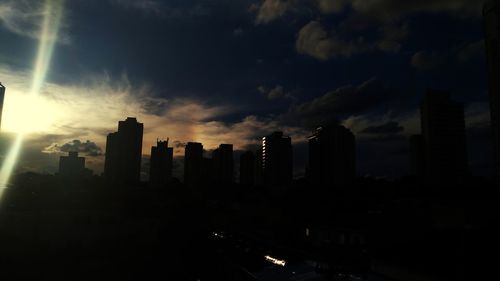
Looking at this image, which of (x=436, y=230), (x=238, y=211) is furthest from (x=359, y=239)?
(x=238, y=211)

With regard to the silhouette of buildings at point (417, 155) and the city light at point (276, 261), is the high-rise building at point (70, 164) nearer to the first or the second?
the silhouette of buildings at point (417, 155)

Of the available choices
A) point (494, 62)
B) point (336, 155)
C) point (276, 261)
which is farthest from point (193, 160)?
point (276, 261)

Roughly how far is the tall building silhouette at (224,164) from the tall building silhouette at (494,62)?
72.6 metres

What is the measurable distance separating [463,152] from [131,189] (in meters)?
66.7

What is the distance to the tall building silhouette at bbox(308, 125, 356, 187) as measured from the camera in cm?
8225

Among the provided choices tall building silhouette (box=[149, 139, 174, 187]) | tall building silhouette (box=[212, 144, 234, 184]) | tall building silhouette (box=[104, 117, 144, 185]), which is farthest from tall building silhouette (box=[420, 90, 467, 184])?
tall building silhouette (box=[149, 139, 174, 187])

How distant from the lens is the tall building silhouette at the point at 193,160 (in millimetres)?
109375

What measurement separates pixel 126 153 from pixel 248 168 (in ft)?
111

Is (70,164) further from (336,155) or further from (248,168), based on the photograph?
(336,155)

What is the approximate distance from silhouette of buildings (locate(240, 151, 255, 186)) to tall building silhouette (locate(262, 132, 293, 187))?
884cm

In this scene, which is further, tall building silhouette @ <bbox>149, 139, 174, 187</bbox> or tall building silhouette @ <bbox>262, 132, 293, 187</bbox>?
tall building silhouette @ <bbox>149, 139, 174, 187</bbox>

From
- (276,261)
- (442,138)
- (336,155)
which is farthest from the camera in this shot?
(336,155)

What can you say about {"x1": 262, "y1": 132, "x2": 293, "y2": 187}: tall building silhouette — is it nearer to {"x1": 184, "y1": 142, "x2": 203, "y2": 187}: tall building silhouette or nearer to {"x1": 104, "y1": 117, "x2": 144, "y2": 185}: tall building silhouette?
{"x1": 184, "y1": 142, "x2": 203, "y2": 187}: tall building silhouette

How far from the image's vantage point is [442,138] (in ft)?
234
